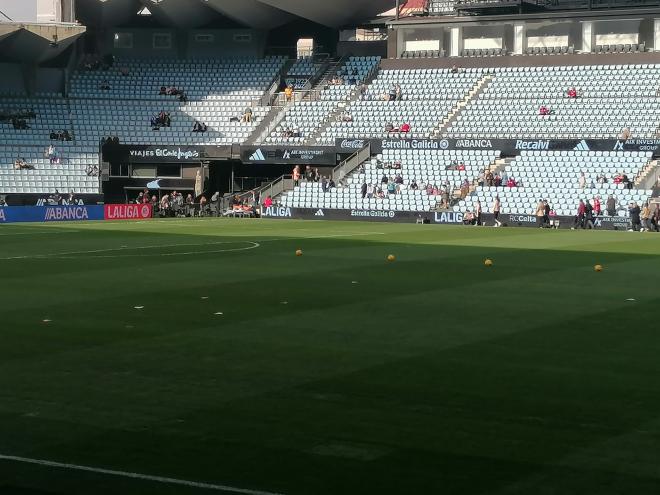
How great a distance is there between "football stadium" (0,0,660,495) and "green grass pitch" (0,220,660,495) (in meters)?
0.06

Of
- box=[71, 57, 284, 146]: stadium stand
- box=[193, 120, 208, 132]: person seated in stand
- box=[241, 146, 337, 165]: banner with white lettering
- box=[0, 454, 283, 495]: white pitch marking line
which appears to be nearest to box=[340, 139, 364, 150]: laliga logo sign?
box=[241, 146, 337, 165]: banner with white lettering

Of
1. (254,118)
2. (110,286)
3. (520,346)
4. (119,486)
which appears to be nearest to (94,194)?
(254,118)

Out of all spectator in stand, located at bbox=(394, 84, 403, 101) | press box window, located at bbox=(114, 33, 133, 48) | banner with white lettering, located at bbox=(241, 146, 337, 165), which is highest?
press box window, located at bbox=(114, 33, 133, 48)

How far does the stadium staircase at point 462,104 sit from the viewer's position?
70.2 metres

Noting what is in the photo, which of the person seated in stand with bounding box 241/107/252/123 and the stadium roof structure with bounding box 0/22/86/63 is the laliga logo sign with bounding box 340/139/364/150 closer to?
the person seated in stand with bounding box 241/107/252/123

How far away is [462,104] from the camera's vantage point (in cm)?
7238

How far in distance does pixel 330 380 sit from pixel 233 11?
224 ft

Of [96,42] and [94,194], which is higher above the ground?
[96,42]

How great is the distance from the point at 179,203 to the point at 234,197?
11.8 ft

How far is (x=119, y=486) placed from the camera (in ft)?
29.8

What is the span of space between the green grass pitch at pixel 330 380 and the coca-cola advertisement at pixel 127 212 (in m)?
33.1

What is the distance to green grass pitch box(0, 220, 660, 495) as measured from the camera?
31.7 ft

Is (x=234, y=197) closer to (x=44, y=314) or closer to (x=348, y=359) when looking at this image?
(x=44, y=314)

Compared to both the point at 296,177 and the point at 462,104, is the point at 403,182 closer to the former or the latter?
the point at 296,177
